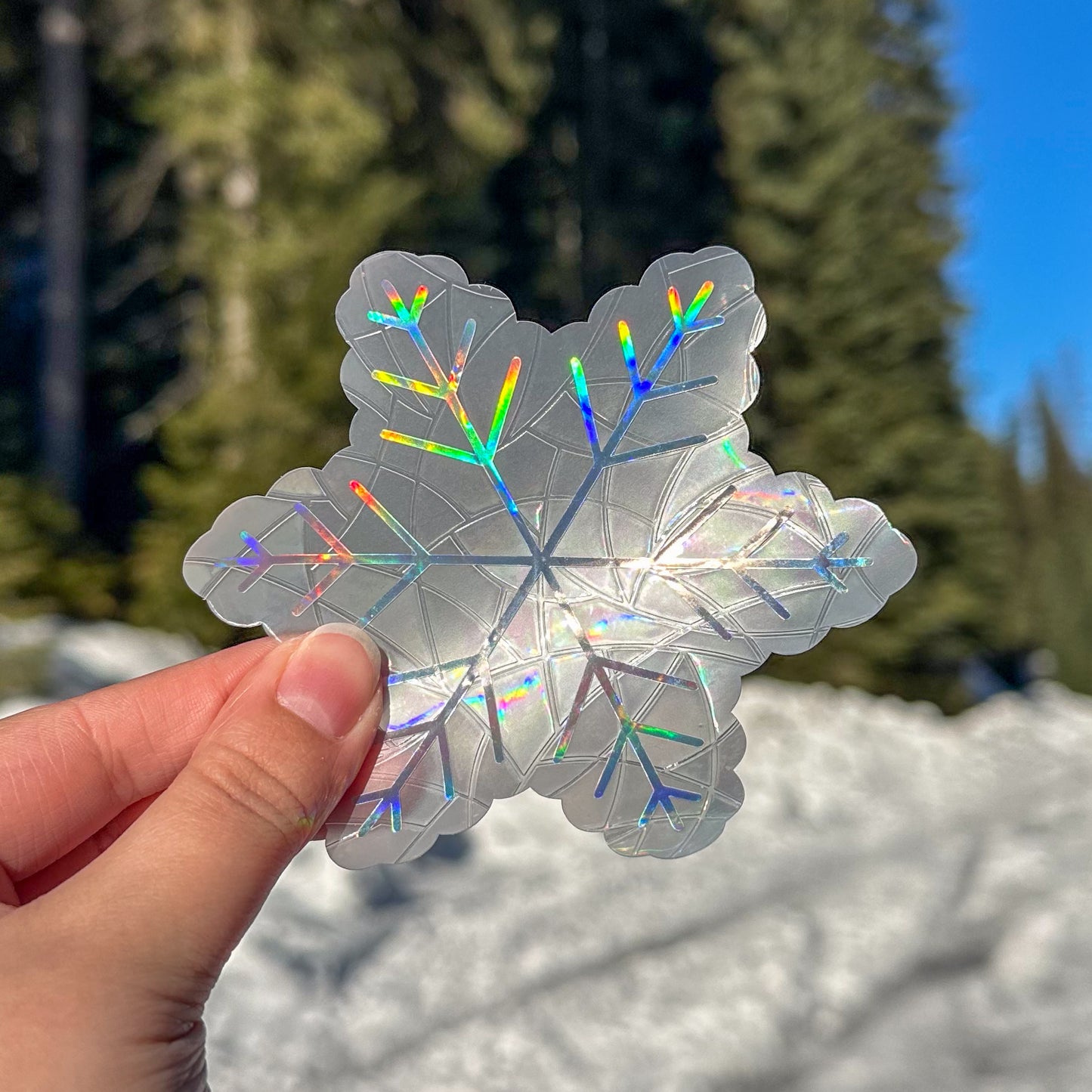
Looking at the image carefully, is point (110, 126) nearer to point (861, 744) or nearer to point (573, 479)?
point (861, 744)

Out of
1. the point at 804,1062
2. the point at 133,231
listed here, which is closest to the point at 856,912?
the point at 804,1062

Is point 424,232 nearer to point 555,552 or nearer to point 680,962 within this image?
point 680,962

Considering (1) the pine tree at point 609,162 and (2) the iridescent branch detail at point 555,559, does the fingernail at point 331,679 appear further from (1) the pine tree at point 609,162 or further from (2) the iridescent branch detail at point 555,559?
(1) the pine tree at point 609,162

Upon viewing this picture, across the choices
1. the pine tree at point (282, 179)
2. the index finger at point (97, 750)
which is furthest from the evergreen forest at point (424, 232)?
the index finger at point (97, 750)

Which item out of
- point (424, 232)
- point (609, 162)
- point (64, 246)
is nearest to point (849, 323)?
point (424, 232)

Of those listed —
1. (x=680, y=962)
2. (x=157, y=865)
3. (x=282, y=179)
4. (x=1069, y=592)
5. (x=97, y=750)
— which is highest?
(x=282, y=179)
